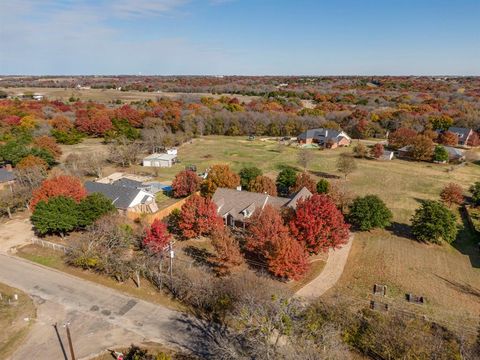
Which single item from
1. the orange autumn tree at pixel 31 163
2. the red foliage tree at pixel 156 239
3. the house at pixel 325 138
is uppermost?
the red foliage tree at pixel 156 239

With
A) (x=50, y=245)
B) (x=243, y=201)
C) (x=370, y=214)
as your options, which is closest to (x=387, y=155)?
(x=370, y=214)

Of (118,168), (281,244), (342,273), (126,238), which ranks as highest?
(281,244)

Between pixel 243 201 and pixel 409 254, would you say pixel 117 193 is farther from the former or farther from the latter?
pixel 409 254

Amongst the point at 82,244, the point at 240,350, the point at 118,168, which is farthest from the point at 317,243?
the point at 118,168

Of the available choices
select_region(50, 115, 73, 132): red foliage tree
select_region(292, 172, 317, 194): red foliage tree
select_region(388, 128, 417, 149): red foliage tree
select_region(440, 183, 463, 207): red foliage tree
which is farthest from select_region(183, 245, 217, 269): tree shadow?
select_region(50, 115, 73, 132): red foliage tree

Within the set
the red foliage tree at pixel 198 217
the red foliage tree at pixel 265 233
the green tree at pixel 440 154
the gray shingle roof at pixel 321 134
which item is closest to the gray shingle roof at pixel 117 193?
the red foliage tree at pixel 198 217

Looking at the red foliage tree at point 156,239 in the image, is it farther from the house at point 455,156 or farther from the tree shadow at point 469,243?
the house at point 455,156

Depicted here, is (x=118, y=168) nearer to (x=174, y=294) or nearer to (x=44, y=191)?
(x=44, y=191)
